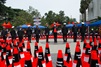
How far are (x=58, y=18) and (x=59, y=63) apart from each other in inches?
3084

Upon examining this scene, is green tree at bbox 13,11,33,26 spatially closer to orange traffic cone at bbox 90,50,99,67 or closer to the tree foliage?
the tree foliage


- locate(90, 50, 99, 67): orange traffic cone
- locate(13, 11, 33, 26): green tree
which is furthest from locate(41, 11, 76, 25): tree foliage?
locate(90, 50, 99, 67): orange traffic cone

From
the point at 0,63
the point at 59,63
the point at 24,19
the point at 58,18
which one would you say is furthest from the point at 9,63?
the point at 58,18

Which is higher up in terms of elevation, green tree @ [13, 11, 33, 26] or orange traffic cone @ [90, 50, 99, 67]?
green tree @ [13, 11, 33, 26]

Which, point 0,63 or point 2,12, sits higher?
point 2,12

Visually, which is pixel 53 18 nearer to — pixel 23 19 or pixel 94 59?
pixel 23 19

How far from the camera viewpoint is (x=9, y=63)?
7492 millimetres

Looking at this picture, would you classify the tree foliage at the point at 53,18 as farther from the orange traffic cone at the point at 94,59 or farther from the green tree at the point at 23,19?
the orange traffic cone at the point at 94,59

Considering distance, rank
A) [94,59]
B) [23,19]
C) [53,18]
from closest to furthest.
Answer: [94,59] → [23,19] → [53,18]

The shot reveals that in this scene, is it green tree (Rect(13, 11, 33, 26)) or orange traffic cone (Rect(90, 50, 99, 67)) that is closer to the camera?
orange traffic cone (Rect(90, 50, 99, 67))

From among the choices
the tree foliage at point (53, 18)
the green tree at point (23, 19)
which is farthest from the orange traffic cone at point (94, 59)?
→ the tree foliage at point (53, 18)

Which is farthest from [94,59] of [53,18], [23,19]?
[53,18]

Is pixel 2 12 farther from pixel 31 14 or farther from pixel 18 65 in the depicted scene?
pixel 18 65

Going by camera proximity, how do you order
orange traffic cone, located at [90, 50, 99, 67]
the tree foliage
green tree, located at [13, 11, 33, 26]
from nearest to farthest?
orange traffic cone, located at [90, 50, 99, 67] → green tree, located at [13, 11, 33, 26] → the tree foliage
